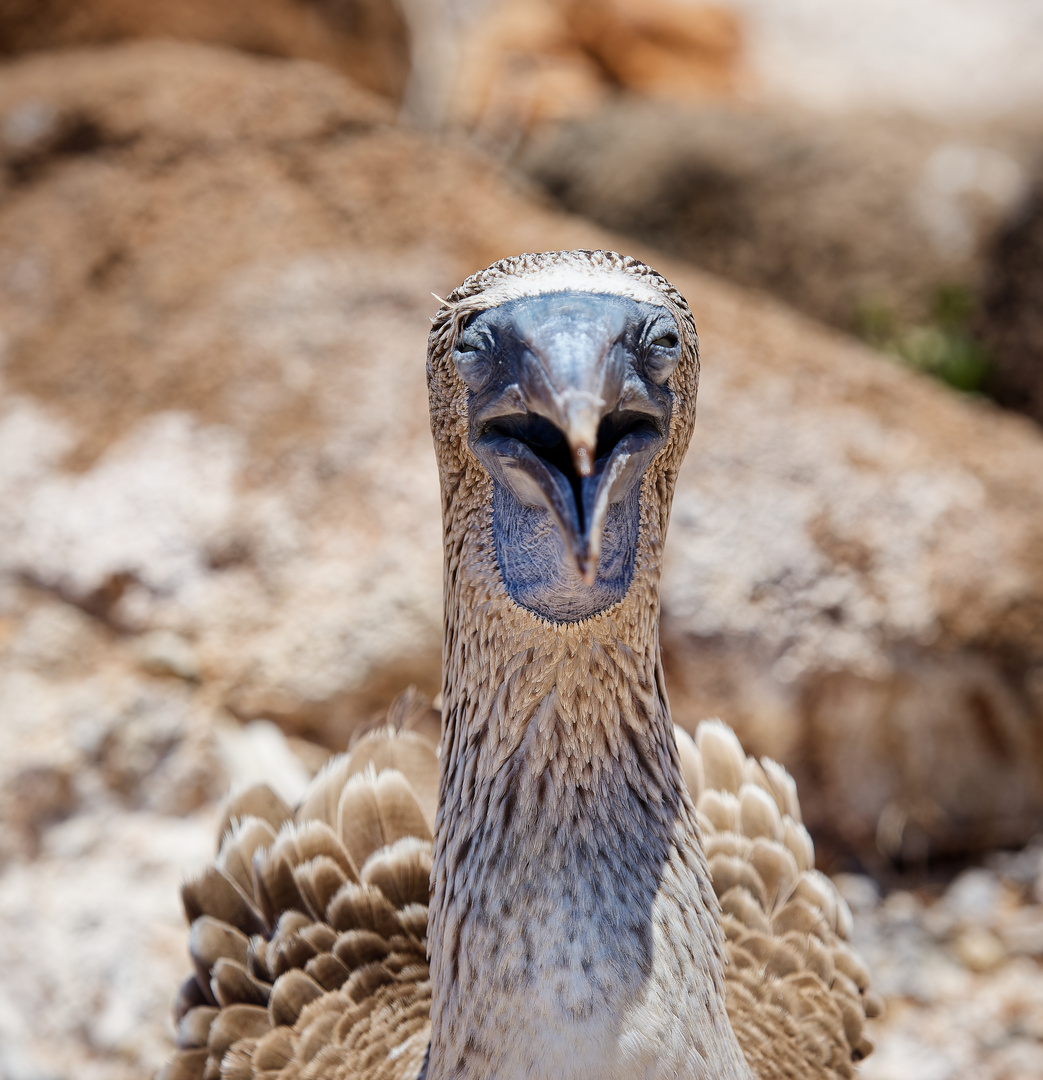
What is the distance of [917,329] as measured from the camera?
5734 millimetres

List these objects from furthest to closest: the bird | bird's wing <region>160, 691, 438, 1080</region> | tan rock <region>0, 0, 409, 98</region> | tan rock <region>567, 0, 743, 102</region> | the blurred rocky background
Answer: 1. tan rock <region>567, 0, 743, 102</region>
2. tan rock <region>0, 0, 409, 98</region>
3. the blurred rocky background
4. bird's wing <region>160, 691, 438, 1080</region>
5. the bird

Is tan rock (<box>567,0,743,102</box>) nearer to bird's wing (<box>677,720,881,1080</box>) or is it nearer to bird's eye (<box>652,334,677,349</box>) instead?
bird's wing (<box>677,720,881,1080</box>)

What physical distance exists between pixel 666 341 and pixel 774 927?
1.56 meters

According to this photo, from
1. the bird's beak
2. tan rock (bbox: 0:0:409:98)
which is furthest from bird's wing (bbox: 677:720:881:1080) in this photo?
tan rock (bbox: 0:0:409:98)

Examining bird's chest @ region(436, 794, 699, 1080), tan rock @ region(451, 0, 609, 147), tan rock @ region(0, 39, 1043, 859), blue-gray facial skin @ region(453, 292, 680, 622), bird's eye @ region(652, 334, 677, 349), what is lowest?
bird's chest @ region(436, 794, 699, 1080)

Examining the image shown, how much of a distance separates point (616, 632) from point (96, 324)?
3346 mm

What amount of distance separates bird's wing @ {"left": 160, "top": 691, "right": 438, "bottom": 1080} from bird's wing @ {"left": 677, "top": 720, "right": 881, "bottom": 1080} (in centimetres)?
68

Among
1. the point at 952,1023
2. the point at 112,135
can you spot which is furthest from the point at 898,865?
the point at 112,135

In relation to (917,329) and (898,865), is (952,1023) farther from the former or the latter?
(917,329)

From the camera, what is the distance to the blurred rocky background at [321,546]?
10.9 feet

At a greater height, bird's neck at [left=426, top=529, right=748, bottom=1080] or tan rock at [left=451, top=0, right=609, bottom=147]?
tan rock at [left=451, top=0, right=609, bottom=147]

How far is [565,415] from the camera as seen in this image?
125 cm

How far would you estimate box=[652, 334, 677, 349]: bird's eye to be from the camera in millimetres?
Answer: 1409

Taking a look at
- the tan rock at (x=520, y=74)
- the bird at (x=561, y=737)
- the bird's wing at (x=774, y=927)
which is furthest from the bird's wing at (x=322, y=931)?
the tan rock at (x=520, y=74)
